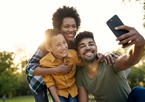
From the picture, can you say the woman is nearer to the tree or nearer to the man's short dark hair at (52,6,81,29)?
the man's short dark hair at (52,6,81,29)

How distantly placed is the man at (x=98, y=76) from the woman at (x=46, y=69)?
15.1 inches

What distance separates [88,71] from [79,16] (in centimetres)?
197

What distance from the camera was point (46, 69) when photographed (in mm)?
3309

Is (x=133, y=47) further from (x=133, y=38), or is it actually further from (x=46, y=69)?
(x=46, y=69)

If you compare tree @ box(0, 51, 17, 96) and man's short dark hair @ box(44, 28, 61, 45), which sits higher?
man's short dark hair @ box(44, 28, 61, 45)

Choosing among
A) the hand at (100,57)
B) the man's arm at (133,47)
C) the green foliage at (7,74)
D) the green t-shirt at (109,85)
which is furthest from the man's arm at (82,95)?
the green foliage at (7,74)

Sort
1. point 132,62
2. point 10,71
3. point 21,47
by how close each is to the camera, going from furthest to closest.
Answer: point 10,71 < point 21,47 < point 132,62

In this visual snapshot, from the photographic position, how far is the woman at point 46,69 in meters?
3.35

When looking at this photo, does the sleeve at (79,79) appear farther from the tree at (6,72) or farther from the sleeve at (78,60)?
the tree at (6,72)

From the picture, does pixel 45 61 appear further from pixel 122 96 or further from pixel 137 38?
pixel 137 38

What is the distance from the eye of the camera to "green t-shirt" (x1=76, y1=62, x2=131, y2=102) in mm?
3191

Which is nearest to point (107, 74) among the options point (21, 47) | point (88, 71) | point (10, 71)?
point (88, 71)

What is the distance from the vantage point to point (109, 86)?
3.24m

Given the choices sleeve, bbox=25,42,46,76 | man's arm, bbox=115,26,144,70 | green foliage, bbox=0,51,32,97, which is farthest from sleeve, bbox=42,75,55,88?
green foliage, bbox=0,51,32,97
